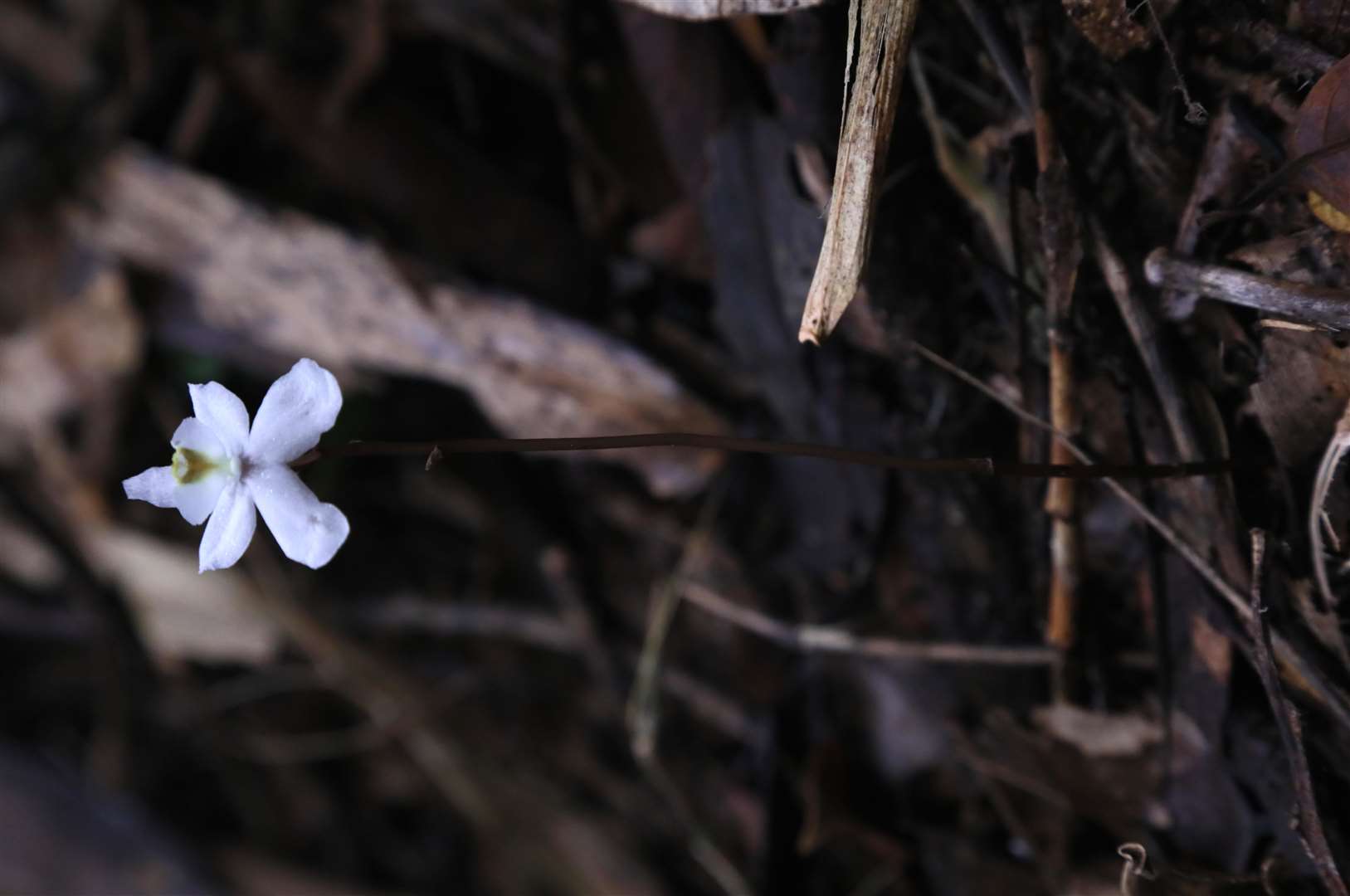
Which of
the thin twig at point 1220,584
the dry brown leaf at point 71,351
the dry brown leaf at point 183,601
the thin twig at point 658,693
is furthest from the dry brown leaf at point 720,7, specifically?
the dry brown leaf at point 183,601

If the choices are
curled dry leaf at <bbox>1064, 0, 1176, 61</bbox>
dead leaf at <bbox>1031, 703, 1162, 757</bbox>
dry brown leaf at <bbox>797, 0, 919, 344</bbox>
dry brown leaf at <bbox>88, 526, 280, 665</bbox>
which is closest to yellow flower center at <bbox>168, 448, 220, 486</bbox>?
dry brown leaf at <bbox>797, 0, 919, 344</bbox>

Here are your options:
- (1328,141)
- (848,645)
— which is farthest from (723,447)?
(848,645)

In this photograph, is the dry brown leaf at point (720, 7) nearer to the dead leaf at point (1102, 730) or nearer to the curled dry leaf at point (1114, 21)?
the curled dry leaf at point (1114, 21)

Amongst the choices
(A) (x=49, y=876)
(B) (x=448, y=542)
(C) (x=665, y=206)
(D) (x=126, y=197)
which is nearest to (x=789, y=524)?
(C) (x=665, y=206)

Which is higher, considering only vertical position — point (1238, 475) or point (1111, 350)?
point (1111, 350)

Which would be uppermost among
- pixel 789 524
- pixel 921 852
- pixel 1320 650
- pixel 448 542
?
pixel 448 542

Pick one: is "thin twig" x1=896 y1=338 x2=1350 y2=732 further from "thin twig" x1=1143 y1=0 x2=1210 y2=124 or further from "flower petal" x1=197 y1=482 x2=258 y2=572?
"flower petal" x1=197 y1=482 x2=258 y2=572

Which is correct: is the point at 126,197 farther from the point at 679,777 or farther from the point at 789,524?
the point at 679,777
